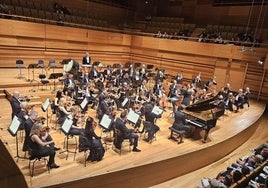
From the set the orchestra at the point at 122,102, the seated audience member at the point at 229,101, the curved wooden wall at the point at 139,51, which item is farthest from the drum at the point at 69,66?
the seated audience member at the point at 229,101

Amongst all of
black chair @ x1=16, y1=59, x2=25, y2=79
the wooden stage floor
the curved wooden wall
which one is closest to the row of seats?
the wooden stage floor

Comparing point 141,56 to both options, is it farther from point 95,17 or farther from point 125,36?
point 95,17

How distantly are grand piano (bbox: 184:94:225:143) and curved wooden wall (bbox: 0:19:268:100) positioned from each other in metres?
5.61

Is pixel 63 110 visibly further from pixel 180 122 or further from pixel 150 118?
pixel 180 122

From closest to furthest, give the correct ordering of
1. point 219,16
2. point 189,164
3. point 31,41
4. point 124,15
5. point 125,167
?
point 125,167 < point 189,164 < point 31,41 < point 219,16 < point 124,15

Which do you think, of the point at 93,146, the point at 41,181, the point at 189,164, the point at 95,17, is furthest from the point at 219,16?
the point at 41,181

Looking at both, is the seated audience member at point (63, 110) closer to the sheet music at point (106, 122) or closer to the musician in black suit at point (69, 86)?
the sheet music at point (106, 122)

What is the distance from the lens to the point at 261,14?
13.5 m

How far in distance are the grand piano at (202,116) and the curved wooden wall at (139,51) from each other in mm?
5614

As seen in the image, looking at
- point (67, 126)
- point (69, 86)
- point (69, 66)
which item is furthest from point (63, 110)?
point (69, 66)

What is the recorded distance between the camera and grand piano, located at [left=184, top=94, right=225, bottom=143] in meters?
6.37

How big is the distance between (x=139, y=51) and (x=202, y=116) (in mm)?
10463

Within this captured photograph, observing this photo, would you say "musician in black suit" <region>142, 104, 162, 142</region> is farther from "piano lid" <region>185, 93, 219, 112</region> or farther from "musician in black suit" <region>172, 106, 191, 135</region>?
"piano lid" <region>185, 93, 219, 112</region>

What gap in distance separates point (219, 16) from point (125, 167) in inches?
531
